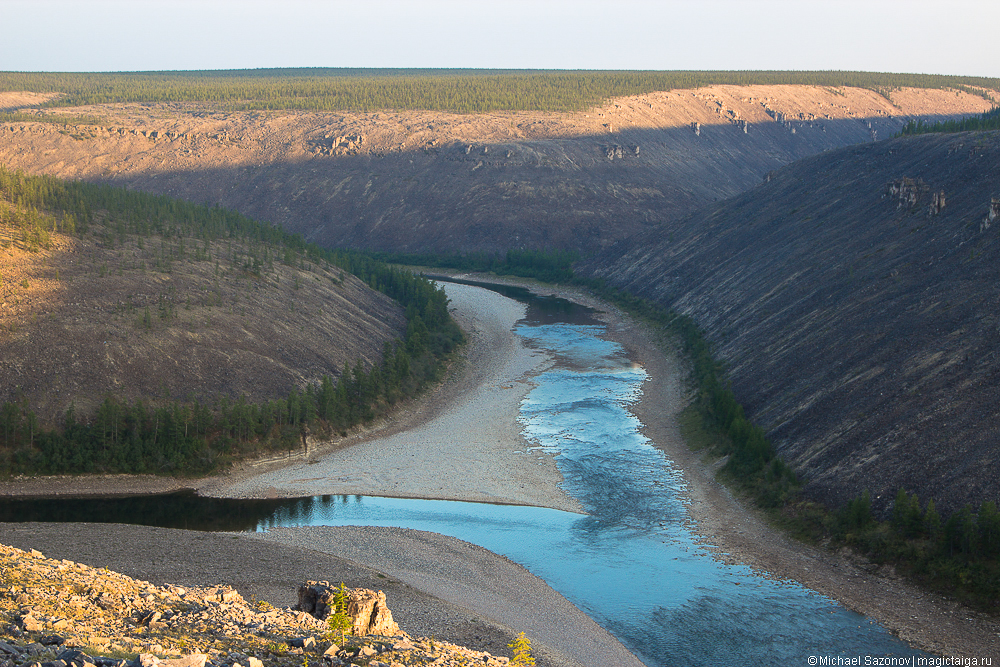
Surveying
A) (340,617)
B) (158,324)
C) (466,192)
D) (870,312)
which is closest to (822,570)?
(340,617)

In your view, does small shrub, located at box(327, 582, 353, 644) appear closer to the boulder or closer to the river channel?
the boulder

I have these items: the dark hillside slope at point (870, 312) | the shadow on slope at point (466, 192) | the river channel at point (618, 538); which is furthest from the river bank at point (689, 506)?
the shadow on slope at point (466, 192)

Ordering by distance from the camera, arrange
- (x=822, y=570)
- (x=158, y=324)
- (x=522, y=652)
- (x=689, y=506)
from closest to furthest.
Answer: (x=522, y=652) < (x=822, y=570) < (x=689, y=506) < (x=158, y=324)

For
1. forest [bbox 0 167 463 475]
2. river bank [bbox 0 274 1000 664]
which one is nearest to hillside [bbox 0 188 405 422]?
forest [bbox 0 167 463 475]

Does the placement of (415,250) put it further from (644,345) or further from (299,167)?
(644,345)

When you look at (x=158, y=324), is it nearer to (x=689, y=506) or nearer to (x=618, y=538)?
(x=618, y=538)

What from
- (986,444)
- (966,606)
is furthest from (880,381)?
(966,606)

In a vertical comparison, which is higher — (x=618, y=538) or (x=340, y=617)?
(x=618, y=538)
